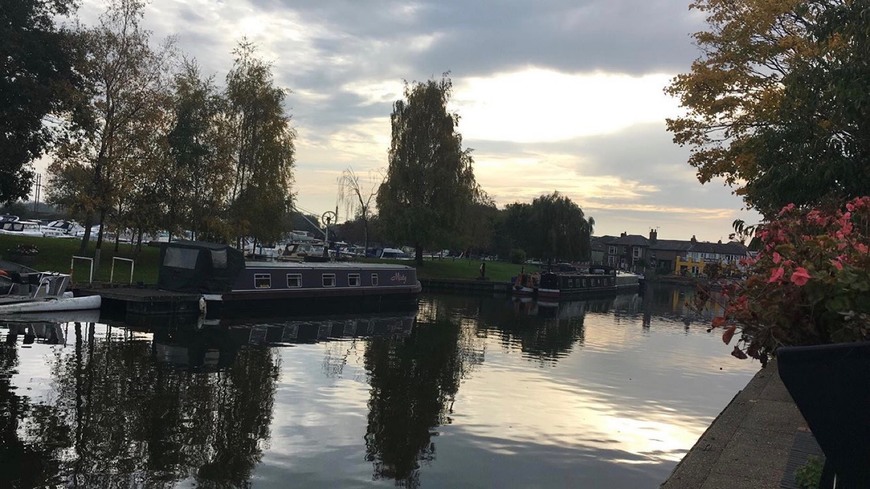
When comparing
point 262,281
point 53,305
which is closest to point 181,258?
point 262,281

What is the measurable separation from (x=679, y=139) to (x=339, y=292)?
16.6 metres

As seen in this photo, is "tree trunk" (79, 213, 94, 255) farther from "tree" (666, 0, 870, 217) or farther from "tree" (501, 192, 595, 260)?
"tree" (501, 192, 595, 260)

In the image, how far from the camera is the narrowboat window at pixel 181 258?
2581cm

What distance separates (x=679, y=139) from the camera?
23.3 m

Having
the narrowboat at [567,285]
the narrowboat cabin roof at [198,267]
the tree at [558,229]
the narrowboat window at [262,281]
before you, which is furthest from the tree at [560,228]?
the narrowboat cabin roof at [198,267]

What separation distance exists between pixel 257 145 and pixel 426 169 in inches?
525

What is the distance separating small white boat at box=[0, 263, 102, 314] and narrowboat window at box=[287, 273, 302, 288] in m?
8.23

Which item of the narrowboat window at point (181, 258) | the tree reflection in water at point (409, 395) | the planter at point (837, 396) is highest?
the planter at point (837, 396)

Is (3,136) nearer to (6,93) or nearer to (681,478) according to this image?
(6,93)

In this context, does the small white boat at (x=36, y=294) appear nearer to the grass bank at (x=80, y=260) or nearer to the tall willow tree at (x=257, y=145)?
the grass bank at (x=80, y=260)

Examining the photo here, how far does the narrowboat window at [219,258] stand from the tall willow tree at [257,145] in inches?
541

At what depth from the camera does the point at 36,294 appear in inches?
862

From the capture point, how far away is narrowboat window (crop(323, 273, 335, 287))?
31.8 m

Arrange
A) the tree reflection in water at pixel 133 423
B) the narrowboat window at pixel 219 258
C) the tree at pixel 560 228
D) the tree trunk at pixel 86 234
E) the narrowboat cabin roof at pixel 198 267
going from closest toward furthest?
1. the tree reflection in water at pixel 133 423
2. the narrowboat cabin roof at pixel 198 267
3. the narrowboat window at pixel 219 258
4. the tree trunk at pixel 86 234
5. the tree at pixel 560 228
